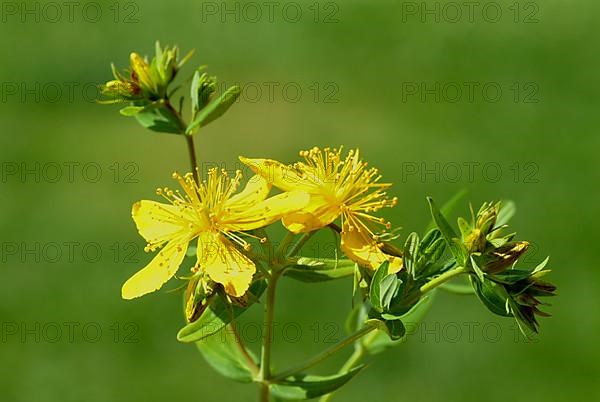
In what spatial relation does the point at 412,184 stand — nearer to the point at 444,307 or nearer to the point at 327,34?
the point at 444,307

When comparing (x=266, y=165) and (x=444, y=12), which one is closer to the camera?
(x=266, y=165)

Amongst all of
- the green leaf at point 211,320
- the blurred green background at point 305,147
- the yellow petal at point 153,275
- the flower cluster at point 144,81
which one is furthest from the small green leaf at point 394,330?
the blurred green background at point 305,147

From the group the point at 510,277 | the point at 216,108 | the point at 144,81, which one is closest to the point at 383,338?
the point at 510,277

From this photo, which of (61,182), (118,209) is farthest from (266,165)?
(61,182)

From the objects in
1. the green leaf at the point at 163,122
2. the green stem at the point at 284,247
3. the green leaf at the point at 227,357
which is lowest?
the green leaf at the point at 227,357

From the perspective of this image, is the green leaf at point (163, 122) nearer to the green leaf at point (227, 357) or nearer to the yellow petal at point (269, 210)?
the yellow petal at point (269, 210)

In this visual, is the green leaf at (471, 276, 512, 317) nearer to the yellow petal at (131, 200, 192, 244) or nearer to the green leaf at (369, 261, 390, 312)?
the green leaf at (369, 261, 390, 312)

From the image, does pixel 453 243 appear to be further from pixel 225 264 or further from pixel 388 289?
pixel 225 264

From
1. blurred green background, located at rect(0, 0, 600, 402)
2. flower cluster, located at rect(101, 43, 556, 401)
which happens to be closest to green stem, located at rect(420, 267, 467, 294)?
flower cluster, located at rect(101, 43, 556, 401)
